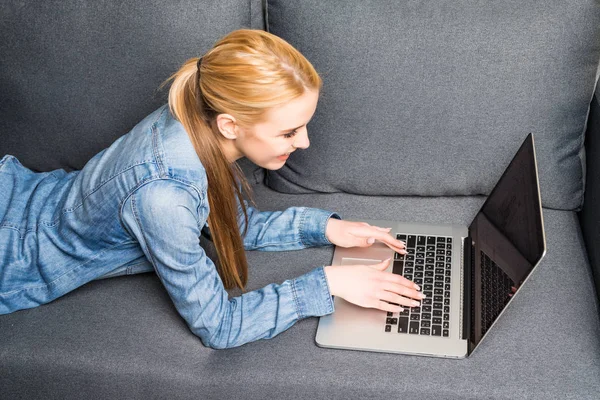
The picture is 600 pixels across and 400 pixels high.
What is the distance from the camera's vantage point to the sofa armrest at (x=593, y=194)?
1434 millimetres

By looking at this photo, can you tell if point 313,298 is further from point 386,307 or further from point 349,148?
point 349,148

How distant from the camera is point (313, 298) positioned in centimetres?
132

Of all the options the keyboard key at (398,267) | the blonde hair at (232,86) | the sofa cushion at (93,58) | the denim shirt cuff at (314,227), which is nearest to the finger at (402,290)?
the keyboard key at (398,267)

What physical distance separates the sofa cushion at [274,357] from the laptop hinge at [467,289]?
0.04m

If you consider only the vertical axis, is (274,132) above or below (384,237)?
above

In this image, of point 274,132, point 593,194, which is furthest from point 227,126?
point 593,194

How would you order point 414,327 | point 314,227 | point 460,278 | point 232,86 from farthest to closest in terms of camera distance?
point 314,227 → point 460,278 → point 414,327 → point 232,86

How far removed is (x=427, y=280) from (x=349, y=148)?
15.7 inches

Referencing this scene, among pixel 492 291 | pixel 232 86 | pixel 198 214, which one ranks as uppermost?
pixel 232 86

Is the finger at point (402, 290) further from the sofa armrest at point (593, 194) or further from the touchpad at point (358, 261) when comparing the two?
the sofa armrest at point (593, 194)

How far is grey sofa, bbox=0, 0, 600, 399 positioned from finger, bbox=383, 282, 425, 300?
0.13m

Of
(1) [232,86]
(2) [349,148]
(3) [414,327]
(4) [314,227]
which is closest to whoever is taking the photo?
(1) [232,86]

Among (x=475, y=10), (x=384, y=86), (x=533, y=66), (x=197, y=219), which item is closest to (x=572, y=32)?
(x=533, y=66)

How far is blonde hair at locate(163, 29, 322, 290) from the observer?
1.20 metres
